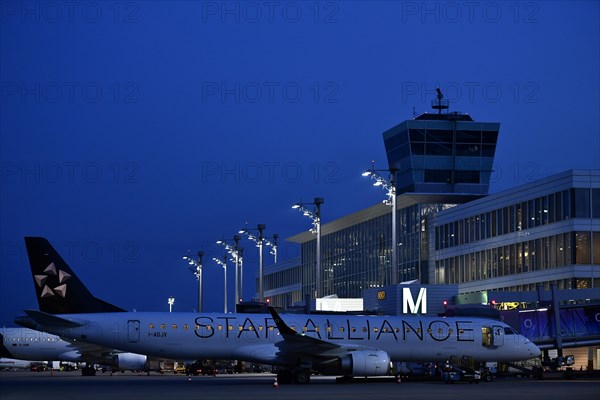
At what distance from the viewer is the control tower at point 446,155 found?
93375 mm

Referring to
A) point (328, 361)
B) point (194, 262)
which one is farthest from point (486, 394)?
point (194, 262)

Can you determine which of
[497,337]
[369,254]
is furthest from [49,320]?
[369,254]

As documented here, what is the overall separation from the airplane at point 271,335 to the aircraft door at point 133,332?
0.14ft

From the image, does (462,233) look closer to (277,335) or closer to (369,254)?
(369,254)

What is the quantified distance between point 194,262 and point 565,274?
174ft

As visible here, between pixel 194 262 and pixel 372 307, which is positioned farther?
pixel 194 262

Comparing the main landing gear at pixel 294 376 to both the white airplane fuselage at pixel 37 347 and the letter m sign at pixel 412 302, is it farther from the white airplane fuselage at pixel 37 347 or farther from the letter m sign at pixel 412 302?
the white airplane fuselage at pixel 37 347

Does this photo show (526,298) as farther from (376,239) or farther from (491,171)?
(376,239)

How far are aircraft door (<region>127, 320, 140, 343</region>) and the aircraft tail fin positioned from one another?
3.01 m

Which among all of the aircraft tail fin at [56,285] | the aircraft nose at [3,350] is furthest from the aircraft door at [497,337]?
the aircraft nose at [3,350]

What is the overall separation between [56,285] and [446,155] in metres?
54.1

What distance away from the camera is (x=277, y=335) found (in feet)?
152

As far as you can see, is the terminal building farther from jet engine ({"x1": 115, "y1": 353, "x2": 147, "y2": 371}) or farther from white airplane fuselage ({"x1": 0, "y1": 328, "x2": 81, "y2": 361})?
white airplane fuselage ({"x1": 0, "y1": 328, "x2": 81, "y2": 361})

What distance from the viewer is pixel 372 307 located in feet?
238
